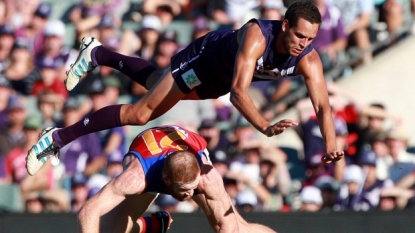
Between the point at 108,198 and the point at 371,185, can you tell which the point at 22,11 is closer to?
the point at 371,185

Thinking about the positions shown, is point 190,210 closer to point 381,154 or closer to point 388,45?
point 381,154

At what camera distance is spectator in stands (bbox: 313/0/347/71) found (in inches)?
355

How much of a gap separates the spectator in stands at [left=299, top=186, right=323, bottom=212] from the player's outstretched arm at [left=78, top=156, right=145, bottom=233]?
7.37 ft

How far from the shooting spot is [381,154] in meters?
8.34

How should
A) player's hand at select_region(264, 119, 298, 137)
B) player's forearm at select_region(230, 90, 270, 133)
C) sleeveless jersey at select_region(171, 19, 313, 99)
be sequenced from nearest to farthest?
player's hand at select_region(264, 119, 298, 137)
player's forearm at select_region(230, 90, 270, 133)
sleeveless jersey at select_region(171, 19, 313, 99)

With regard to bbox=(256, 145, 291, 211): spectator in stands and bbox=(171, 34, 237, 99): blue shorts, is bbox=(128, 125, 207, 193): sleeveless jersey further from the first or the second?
bbox=(256, 145, 291, 211): spectator in stands

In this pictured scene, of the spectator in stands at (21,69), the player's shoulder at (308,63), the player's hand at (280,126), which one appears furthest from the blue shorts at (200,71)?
the spectator in stands at (21,69)

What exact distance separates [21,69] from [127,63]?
2615 mm

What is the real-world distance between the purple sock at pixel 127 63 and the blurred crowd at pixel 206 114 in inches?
60.4

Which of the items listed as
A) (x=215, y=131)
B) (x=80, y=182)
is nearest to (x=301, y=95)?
(x=215, y=131)

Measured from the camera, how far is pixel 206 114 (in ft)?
29.1

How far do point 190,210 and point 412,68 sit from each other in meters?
2.35

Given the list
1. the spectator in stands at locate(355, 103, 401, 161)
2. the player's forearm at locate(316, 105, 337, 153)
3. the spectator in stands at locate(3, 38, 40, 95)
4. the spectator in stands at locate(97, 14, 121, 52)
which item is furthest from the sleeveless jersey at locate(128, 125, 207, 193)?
the spectator in stands at locate(3, 38, 40, 95)

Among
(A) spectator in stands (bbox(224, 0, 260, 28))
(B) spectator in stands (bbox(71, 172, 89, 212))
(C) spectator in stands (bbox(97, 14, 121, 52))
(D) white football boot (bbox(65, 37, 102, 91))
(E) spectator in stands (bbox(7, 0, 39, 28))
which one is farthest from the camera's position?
(E) spectator in stands (bbox(7, 0, 39, 28))
